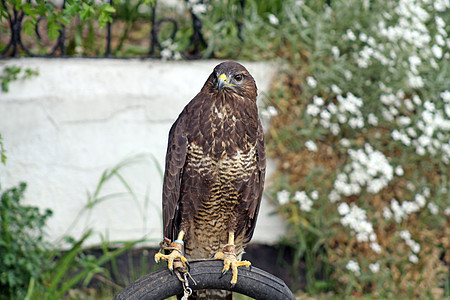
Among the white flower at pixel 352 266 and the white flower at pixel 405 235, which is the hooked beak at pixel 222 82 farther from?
the white flower at pixel 405 235

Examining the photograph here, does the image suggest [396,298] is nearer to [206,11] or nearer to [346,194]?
[346,194]

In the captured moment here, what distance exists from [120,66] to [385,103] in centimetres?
193

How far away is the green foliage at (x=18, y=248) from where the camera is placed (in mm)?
3461

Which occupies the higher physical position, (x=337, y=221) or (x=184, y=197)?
(x=184, y=197)

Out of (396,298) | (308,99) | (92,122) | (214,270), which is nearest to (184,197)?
(214,270)

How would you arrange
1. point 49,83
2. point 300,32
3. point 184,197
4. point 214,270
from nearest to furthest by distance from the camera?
point 214,270 < point 184,197 < point 49,83 < point 300,32

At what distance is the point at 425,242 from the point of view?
4.23 m

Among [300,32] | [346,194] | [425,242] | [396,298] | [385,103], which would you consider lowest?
[396,298]

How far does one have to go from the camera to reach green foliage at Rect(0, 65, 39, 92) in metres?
3.75

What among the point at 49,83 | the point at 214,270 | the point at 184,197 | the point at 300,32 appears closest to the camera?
the point at 214,270

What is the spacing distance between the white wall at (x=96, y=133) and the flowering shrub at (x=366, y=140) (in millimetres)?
313

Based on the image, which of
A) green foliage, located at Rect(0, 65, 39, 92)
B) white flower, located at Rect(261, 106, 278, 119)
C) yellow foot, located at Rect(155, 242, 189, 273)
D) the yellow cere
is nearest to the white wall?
green foliage, located at Rect(0, 65, 39, 92)

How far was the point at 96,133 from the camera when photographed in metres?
4.05

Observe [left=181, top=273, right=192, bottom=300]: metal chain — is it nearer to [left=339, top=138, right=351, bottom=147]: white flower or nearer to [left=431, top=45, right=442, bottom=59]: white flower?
[left=339, top=138, right=351, bottom=147]: white flower
